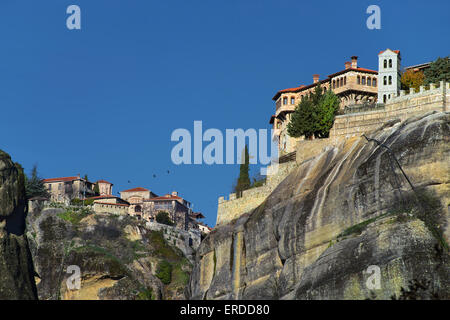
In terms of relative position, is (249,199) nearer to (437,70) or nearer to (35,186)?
(437,70)

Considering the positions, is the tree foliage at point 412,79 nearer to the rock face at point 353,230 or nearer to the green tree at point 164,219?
the rock face at point 353,230

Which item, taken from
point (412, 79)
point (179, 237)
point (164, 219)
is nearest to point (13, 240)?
point (179, 237)

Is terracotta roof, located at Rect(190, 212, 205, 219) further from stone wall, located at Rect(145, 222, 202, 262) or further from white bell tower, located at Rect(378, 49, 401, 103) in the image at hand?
white bell tower, located at Rect(378, 49, 401, 103)

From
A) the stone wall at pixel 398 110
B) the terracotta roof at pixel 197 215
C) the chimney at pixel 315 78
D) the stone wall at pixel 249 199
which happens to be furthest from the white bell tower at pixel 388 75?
the terracotta roof at pixel 197 215

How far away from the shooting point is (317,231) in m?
78.1

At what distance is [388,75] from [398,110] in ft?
40.3

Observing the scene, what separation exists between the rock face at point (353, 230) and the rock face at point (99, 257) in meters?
19.9

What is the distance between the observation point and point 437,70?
98.1 meters

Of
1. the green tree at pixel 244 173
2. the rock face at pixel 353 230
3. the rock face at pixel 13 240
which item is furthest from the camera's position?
the green tree at pixel 244 173

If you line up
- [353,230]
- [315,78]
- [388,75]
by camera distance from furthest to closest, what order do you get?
1. [315,78]
2. [388,75]
3. [353,230]

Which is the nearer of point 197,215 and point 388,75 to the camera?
point 388,75

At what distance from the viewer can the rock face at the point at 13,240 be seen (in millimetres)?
100750

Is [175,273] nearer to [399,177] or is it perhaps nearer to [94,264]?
[94,264]

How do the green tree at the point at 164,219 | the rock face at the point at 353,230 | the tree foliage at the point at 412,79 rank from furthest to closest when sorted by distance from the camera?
the green tree at the point at 164,219
the tree foliage at the point at 412,79
the rock face at the point at 353,230
